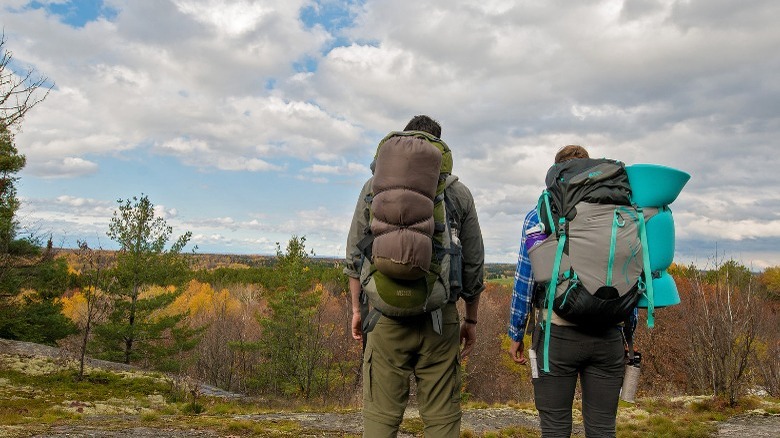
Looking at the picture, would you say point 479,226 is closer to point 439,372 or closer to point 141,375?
point 439,372

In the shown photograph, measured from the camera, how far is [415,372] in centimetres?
285

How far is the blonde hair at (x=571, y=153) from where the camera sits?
3.12 metres

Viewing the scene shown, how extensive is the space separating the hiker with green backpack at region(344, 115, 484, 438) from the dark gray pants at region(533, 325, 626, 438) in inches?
18.3

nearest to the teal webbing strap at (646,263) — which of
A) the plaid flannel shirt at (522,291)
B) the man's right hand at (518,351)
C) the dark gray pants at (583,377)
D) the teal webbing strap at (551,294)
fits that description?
the dark gray pants at (583,377)

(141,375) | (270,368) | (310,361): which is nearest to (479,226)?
(141,375)

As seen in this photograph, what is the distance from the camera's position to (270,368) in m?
27.3

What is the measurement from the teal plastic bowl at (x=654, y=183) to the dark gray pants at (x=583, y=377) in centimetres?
70

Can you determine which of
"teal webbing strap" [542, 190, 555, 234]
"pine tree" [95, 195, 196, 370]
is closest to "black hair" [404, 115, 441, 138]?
"teal webbing strap" [542, 190, 555, 234]

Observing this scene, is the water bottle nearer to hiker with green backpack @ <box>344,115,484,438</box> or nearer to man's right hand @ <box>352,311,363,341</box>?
hiker with green backpack @ <box>344,115,484,438</box>

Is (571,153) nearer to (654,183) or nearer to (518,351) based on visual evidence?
(654,183)

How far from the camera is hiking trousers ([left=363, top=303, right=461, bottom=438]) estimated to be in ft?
9.05

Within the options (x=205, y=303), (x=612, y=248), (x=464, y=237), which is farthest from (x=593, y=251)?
(x=205, y=303)

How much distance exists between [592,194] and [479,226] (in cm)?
62

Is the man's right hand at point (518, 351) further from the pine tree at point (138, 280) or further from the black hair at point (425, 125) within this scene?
the pine tree at point (138, 280)
